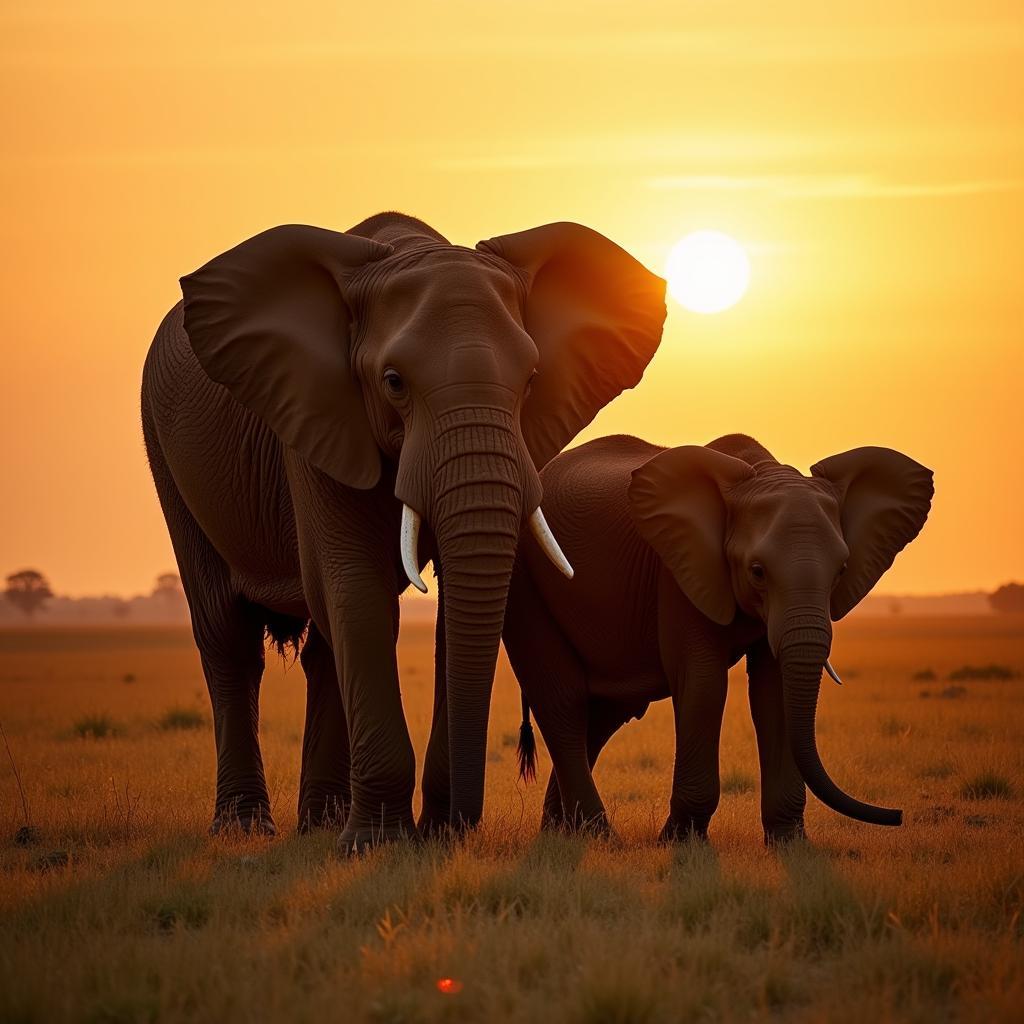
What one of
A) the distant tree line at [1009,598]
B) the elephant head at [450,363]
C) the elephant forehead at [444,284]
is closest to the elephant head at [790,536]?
the elephant head at [450,363]

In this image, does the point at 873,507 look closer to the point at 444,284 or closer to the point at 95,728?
the point at 444,284

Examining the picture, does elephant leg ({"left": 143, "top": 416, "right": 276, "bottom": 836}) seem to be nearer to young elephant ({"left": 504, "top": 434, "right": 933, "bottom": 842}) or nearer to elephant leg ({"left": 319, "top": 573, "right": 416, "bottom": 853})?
young elephant ({"left": 504, "top": 434, "right": 933, "bottom": 842})

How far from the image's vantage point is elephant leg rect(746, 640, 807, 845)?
10.2 meters

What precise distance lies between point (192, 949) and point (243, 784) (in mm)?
5011

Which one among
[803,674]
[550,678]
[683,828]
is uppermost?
[803,674]

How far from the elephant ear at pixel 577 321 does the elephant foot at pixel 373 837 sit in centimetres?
213

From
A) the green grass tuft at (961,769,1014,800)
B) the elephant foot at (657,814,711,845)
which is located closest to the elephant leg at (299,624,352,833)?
the elephant foot at (657,814,711,845)

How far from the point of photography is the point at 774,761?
10250 mm

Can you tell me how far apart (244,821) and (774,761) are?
3.65 meters

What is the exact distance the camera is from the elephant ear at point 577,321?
1010cm

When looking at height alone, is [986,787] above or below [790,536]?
below

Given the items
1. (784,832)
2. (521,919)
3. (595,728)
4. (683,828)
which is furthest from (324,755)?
(521,919)

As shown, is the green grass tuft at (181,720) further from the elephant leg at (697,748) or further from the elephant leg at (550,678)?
the elephant leg at (697,748)

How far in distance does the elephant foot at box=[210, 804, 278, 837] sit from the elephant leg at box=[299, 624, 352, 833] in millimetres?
293
